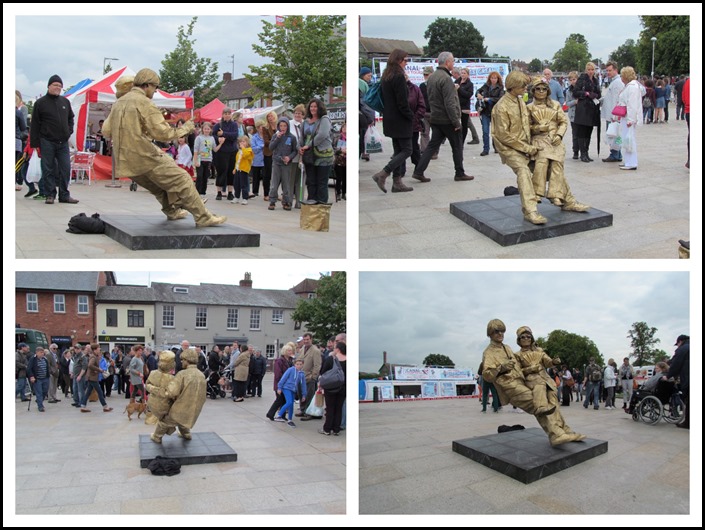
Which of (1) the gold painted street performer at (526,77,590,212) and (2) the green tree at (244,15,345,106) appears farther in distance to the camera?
(2) the green tree at (244,15,345,106)

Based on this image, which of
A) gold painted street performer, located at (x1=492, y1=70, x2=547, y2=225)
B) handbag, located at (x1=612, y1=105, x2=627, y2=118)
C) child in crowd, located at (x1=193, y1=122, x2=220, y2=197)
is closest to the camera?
gold painted street performer, located at (x1=492, y1=70, x2=547, y2=225)

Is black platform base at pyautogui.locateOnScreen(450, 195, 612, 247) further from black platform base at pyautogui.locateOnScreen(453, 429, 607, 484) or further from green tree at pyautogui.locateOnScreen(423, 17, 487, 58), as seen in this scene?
green tree at pyautogui.locateOnScreen(423, 17, 487, 58)

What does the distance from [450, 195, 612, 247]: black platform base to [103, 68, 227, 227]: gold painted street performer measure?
3.30 metres

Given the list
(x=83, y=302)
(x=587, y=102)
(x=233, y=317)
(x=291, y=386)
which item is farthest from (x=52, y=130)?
(x=233, y=317)

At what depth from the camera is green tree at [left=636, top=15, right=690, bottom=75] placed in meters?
39.5

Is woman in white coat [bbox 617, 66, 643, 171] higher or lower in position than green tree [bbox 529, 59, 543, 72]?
lower

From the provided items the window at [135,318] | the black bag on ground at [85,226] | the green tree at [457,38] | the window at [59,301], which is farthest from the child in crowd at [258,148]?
the green tree at [457,38]

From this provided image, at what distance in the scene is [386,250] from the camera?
667cm

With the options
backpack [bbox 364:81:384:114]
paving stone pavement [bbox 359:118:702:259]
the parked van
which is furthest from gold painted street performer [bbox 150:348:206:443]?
the parked van

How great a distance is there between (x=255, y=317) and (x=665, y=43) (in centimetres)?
3476

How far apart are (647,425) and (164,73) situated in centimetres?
2525

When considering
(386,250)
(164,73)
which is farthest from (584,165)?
(164,73)

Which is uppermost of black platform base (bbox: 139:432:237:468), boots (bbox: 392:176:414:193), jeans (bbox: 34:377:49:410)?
boots (bbox: 392:176:414:193)

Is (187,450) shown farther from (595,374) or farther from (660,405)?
(595,374)
